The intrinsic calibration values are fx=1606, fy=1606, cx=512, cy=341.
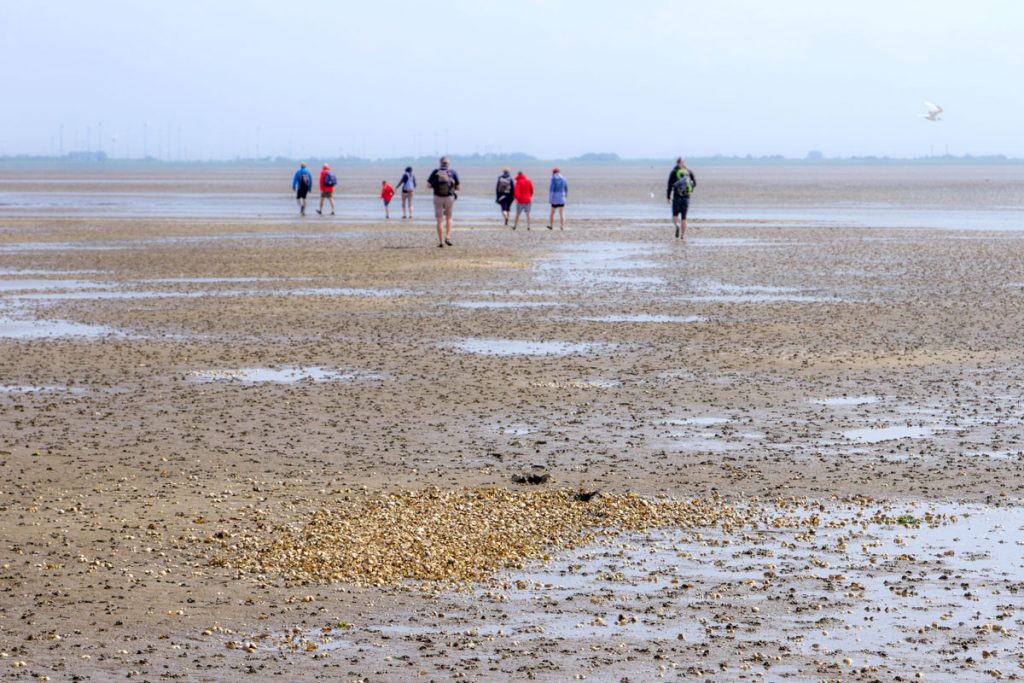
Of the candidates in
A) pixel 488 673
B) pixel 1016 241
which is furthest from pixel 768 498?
pixel 1016 241

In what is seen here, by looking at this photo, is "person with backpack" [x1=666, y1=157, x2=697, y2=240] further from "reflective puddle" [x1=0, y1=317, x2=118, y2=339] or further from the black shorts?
"reflective puddle" [x1=0, y1=317, x2=118, y2=339]

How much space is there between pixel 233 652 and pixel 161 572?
1399mm

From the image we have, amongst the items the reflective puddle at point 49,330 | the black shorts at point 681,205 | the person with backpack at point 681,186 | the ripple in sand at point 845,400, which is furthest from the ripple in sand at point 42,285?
the black shorts at point 681,205

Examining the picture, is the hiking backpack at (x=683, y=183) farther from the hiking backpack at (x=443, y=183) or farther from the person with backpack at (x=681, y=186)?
the hiking backpack at (x=443, y=183)

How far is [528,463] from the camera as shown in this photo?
11.0 metres

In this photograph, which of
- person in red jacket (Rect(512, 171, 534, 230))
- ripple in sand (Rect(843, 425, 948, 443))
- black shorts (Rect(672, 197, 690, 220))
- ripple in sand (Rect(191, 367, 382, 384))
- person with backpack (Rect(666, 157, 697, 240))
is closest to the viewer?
ripple in sand (Rect(843, 425, 948, 443))

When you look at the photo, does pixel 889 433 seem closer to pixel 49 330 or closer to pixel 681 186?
pixel 49 330

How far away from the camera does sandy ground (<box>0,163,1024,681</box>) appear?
22.8ft

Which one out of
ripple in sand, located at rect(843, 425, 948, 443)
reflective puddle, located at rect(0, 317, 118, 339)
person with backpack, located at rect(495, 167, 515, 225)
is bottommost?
reflective puddle, located at rect(0, 317, 118, 339)

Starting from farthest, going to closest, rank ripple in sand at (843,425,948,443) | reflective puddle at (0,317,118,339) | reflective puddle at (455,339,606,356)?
reflective puddle at (0,317,118,339)
reflective puddle at (455,339,606,356)
ripple in sand at (843,425,948,443)

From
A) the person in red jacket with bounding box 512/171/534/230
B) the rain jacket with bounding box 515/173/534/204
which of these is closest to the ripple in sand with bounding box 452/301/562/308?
the person in red jacket with bounding box 512/171/534/230

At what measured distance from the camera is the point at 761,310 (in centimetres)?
2091

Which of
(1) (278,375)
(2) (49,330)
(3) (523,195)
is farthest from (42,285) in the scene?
(3) (523,195)

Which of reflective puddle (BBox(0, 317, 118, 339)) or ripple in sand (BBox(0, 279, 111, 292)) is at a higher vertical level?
reflective puddle (BBox(0, 317, 118, 339))
